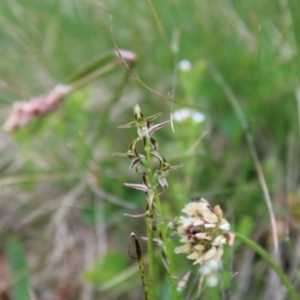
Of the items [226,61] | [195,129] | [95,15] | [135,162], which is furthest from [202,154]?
[95,15]

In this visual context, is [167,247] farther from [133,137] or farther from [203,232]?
[133,137]

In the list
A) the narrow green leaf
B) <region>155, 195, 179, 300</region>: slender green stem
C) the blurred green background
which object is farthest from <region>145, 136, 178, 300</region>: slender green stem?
the narrow green leaf

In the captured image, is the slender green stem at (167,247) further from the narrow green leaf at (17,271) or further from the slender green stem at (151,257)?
the narrow green leaf at (17,271)

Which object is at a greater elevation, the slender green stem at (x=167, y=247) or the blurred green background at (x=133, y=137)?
the blurred green background at (x=133, y=137)

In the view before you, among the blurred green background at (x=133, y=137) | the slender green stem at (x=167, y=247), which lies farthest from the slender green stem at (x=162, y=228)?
the blurred green background at (x=133, y=137)

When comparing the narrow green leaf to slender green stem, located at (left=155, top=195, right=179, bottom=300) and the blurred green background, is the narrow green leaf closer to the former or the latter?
the blurred green background

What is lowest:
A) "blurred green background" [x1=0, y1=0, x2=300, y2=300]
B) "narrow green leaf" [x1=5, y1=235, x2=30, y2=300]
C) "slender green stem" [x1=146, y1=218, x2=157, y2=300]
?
"slender green stem" [x1=146, y1=218, x2=157, y2=300]

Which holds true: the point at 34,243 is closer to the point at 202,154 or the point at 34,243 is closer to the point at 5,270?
the point at 5,270
